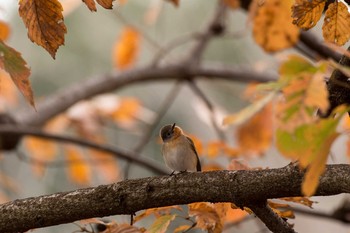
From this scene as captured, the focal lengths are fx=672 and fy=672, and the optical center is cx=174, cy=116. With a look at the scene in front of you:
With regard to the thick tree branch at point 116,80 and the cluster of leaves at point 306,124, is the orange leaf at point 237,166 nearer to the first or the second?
the cluster of leaves at point 306,124

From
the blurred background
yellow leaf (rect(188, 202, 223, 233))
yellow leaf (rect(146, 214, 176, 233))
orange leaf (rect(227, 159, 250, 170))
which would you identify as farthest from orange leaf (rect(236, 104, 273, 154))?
the blurred background

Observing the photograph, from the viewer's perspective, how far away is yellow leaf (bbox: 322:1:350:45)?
1317mm

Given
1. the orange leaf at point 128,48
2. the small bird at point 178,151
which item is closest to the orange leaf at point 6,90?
the orange leaf at point 128,48

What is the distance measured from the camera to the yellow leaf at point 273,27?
2521mm

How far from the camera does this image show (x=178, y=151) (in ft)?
8.89

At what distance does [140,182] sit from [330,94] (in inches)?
18.2

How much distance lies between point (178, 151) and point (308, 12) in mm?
1470

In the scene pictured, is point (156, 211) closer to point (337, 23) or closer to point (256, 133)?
point (337, 23)

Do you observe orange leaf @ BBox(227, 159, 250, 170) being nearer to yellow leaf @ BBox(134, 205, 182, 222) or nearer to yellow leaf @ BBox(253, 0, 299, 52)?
yellow leaf @ BBox(134, 205, 182, 222)

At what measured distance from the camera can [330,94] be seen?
1.45 m

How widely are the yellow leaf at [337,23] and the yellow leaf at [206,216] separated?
48cm

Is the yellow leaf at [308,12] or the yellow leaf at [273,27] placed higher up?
the yellow leaf at [273,27]

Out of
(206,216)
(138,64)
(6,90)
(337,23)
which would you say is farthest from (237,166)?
(138,64)

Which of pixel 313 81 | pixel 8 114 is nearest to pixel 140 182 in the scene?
pixel 313 81
